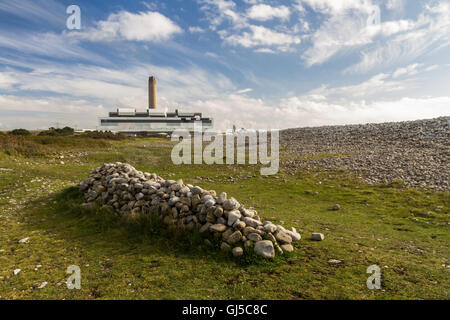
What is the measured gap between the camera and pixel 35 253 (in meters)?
6.48

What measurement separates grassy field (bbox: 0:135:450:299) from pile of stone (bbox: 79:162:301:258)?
401 mm

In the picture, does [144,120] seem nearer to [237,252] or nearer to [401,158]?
[401,158]

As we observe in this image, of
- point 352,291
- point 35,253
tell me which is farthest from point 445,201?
point 35,253

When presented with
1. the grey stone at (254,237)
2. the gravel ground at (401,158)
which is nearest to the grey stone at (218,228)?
the grey stone at (254,237)

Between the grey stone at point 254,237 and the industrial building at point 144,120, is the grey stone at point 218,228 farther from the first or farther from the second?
the industrial building at point 144,120

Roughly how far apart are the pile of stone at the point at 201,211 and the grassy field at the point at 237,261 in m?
0.40

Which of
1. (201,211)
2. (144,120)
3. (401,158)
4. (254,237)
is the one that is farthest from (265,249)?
(144,120)

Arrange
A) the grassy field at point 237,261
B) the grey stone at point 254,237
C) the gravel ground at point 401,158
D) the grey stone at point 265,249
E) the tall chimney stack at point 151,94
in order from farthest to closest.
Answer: the tall chimney stack at point 151,94, the gravel ground at point 401,158, the grey stone at point 254,237, the grey stone at point 265,249, the grassy field at point 237,261

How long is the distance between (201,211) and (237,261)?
1.82 m

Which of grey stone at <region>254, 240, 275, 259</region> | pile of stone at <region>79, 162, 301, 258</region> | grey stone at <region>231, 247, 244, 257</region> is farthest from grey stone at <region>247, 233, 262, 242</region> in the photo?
grey stone at <region>231, 247, 244, 257</region>

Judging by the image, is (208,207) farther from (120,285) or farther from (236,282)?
(120,285)

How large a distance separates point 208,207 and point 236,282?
92.3 inches

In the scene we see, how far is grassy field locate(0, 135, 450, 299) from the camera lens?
15.1ft

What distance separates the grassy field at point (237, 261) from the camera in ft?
15.1
